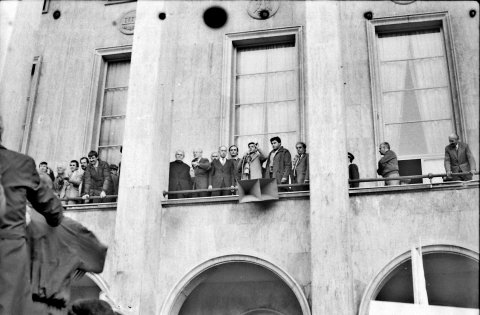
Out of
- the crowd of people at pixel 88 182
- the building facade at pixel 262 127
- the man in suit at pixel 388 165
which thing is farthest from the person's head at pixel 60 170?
the man in suit at pixel 388 165

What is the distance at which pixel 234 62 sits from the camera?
18719mm

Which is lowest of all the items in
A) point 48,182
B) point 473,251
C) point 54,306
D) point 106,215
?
point 54,306

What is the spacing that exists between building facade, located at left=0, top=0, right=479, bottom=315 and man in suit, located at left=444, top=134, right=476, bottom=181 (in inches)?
14.3

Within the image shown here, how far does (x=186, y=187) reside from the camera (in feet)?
51.0

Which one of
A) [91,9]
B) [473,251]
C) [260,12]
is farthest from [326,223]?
[91,9]

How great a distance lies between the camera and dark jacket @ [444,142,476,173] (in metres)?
14.0

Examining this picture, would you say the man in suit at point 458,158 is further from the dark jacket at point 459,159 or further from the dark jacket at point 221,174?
the dark jacket at point 221,174

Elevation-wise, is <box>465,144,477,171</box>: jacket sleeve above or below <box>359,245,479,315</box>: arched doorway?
above

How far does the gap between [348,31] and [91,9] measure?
782 centimetres

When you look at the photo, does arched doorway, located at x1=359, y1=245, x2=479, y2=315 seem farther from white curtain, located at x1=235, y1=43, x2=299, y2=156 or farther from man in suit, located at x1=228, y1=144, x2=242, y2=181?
white curtain, located at x1=235, y1=43, x2=299, y2=156

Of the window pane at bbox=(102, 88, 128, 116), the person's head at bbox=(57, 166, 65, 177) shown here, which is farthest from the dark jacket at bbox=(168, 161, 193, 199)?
the window pane at bbox=(102, 88, 128, 116)

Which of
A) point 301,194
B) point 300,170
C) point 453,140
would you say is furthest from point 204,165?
point 453,140

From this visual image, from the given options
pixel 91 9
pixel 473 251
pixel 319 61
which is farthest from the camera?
pixel 91 9

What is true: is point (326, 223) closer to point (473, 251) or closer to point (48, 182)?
point (473, 251)
